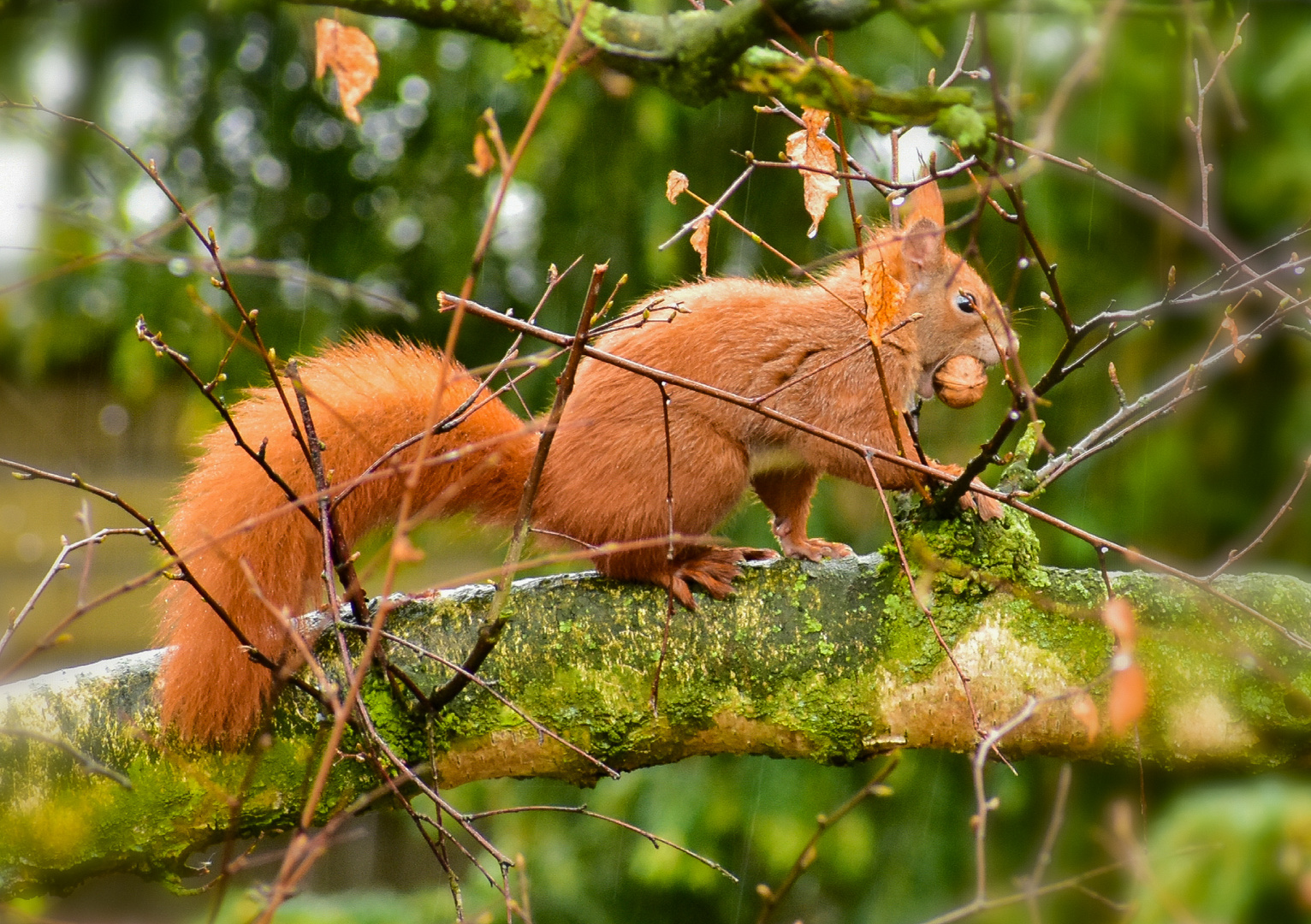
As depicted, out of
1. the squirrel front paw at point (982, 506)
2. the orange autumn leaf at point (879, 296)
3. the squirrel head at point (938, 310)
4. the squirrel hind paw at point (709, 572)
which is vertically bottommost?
the squirrel hind paw at point (709, 572)

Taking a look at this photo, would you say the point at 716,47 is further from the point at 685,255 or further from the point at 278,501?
the point at 685,255

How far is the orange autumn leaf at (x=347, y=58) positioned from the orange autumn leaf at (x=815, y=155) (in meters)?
0.59

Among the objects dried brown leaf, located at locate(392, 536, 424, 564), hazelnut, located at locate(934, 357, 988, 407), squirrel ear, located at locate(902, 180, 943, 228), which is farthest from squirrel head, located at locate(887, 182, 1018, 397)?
dried brown leaf, located at locate(392, 536, 424, 564)

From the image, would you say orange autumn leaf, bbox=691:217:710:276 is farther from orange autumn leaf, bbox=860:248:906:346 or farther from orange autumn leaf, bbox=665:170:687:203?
orange autumn leaf, bbox=860:248:906:346

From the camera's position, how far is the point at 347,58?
142 centimetres

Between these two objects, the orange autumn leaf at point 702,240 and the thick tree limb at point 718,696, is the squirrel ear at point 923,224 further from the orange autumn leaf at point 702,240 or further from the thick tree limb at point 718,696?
the thick tree limb at point 718,696

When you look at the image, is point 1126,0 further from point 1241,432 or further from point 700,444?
point 1241,432

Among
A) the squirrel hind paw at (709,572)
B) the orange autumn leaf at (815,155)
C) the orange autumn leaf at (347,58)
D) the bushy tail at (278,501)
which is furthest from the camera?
the squirrel hind paw at (709,572)

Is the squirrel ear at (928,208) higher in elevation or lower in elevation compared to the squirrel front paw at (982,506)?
higher

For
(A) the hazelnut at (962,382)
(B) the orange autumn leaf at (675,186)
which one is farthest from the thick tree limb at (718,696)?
(B) the orange autumn leaf at (675,186)

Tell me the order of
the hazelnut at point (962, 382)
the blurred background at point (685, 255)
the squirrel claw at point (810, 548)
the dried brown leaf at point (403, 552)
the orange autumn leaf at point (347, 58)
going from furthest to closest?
the blurred background at point (685, 255), the squirrel claw at point (810, 548), the hazelnut at point (962, 382), the orange autumn leaf at point (347, 58), the dried brown leaf at point (403, 552)

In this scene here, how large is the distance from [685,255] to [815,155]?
1.93 metres

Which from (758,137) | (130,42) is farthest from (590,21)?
(130,42)

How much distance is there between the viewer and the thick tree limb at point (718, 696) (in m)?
1.87
